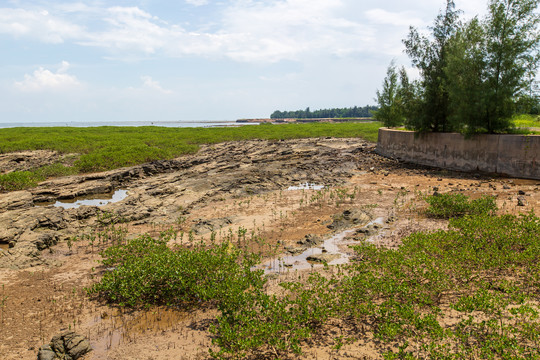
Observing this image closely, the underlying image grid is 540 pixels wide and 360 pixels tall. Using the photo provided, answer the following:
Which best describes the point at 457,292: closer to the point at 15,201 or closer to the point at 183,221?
the point at 183,221

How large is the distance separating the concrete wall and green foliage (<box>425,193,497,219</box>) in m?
6.37

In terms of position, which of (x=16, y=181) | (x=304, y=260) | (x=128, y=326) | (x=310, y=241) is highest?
(x=16, y=181)

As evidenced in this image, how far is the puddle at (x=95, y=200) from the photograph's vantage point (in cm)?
1532

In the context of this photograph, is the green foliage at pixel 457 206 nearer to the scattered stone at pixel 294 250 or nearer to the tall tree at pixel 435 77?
the scattered stone at pixel 294 250

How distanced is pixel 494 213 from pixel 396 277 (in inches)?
220

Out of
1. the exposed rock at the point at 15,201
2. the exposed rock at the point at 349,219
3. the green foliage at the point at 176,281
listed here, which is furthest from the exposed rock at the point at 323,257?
the exposed rock at the point at 15,201

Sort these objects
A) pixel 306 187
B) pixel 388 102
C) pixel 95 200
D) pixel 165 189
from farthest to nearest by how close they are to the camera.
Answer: pixel 388 102, pixel 306 187, pixel 95 200, pixel 165 189

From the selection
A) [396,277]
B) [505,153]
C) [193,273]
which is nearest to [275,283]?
[193,273]

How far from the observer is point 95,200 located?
16.2 meters

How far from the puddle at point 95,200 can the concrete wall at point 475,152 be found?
53.3 ft

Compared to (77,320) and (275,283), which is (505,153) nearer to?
(275,283)

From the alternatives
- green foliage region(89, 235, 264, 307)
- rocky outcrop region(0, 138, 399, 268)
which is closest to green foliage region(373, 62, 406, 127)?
rocky outcrop region(0, 138, 399, 268)

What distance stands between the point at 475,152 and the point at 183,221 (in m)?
14.2

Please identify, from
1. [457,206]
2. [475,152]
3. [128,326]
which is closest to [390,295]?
[128,326]
